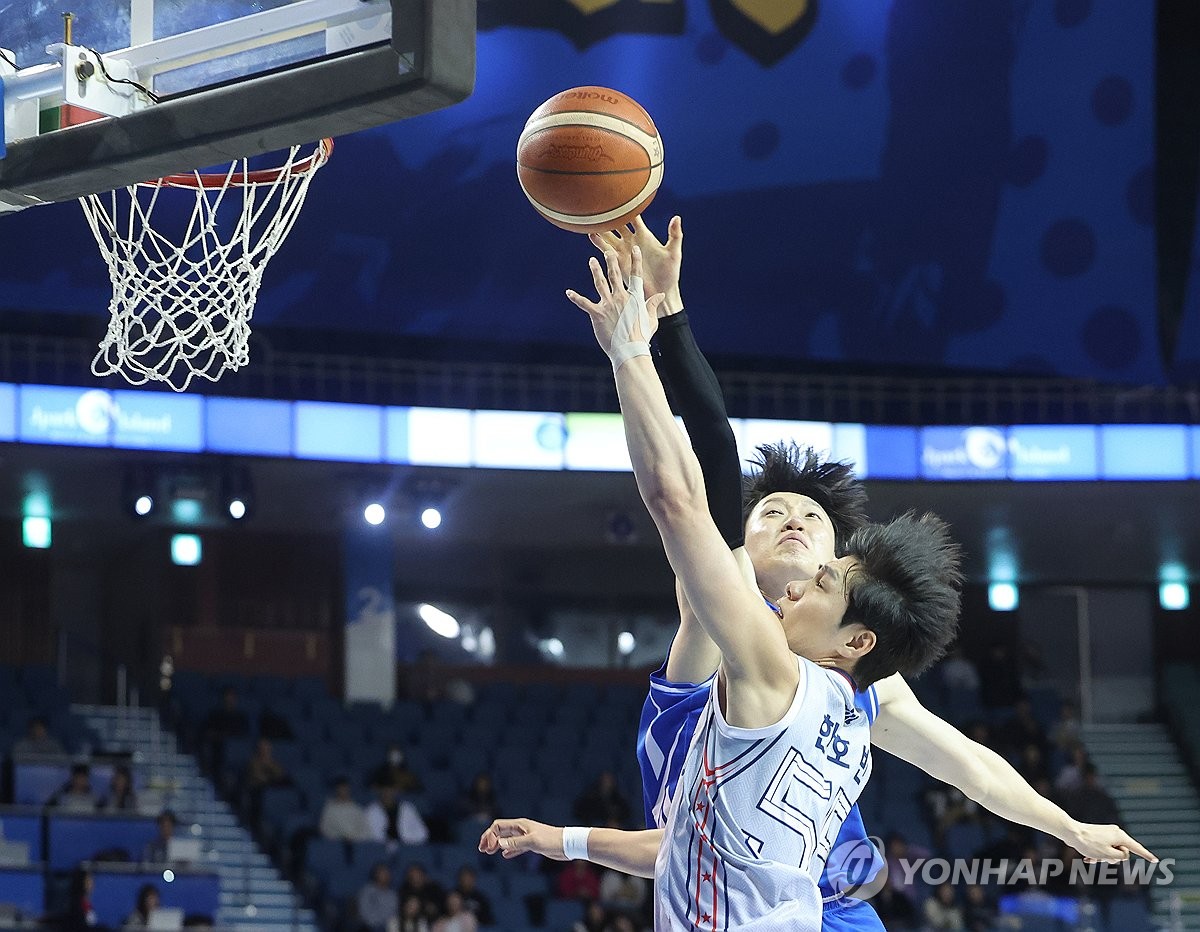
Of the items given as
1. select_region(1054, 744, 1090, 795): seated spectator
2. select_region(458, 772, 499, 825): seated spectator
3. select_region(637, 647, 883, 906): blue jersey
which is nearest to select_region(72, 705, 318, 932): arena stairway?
select_region(458, 772, 499, 825): seated spectator

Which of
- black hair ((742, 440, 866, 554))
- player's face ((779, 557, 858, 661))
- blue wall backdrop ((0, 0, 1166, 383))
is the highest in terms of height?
blue wall backdrop ((0, 0, 1166, 383))

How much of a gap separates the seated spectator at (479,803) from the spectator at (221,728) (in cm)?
212

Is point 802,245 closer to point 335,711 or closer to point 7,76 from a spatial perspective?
point 335,711

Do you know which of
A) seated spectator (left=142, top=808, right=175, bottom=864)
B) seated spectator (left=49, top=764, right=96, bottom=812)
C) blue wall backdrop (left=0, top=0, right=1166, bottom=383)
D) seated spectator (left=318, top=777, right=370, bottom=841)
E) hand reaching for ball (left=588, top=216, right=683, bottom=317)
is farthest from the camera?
seated spectator (left=318, top=777, right=370, bottom=841)

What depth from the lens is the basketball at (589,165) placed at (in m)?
3.90

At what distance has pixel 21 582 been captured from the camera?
1883 centimetres

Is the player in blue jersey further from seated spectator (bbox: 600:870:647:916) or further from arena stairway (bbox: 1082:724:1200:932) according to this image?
arena stairway (bbox: 1082:724:1200:932)

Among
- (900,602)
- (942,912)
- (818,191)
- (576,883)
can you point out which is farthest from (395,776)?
(900,602)

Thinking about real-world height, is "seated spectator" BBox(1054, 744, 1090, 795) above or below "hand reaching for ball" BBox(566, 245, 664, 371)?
below

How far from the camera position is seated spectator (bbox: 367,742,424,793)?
13.8 meters

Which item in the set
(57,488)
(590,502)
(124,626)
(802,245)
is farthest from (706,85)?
(124,626)

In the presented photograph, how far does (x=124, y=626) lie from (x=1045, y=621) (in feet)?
35.8

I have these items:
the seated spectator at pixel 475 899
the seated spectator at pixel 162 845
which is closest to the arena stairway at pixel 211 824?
the seated spectator at pixel 162 845

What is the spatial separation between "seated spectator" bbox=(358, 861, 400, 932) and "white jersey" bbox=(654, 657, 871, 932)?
28.7 feet
